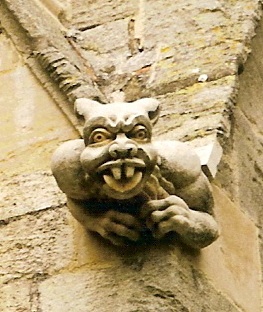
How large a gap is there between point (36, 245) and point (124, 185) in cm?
39

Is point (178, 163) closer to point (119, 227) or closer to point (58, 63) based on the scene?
point (119, 227)

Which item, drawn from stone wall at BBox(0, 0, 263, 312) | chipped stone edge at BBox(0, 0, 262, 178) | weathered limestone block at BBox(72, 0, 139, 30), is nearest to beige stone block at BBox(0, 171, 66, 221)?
stone wall at BBox(0, 0, 263, 312)

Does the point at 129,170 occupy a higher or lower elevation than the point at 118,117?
lower

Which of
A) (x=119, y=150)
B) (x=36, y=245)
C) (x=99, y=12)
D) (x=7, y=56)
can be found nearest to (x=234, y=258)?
(x=36, y=245)

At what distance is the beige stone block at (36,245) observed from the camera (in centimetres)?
253

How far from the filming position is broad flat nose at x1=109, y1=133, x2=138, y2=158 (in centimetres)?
222

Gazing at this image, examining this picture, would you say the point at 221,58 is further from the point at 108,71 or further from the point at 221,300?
the point at 221,300

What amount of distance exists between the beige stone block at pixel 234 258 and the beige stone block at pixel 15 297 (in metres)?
0.38

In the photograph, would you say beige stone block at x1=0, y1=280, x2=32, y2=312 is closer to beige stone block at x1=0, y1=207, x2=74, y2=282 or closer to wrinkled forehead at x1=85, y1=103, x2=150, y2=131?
beige stone block at x1=0, y1=207, x2=74, y2=282

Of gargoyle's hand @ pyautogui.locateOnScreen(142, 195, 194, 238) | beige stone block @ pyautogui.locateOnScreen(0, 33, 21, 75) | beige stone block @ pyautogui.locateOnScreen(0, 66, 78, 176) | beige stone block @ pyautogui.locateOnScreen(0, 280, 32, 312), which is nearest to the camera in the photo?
gargoyle's hand @ pyautogui.locateOnScreen(142, 195, 194, 238)

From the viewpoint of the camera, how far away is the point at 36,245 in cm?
257

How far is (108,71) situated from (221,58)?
0.31 m

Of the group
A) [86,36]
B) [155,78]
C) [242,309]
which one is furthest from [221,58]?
[242,309]

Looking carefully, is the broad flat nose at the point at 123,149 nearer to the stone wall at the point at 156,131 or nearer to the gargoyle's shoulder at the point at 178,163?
the gargoyle's shoulder at the point at 178,163
